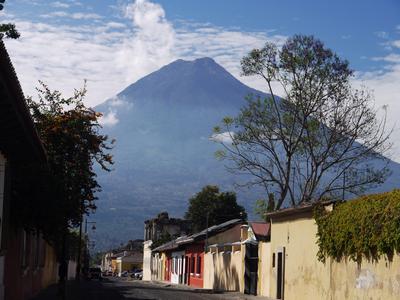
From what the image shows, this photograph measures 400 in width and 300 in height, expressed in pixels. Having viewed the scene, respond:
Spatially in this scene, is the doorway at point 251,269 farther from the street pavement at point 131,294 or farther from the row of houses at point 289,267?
the street pavement at point 131,294

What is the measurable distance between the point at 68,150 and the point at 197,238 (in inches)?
1036

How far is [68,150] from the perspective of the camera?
31.2 metres

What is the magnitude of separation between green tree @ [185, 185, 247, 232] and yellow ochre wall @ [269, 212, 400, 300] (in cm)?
4967

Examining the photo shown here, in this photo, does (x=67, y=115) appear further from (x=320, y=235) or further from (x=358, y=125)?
(x=358, y=125)

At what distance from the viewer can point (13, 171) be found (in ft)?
60.5

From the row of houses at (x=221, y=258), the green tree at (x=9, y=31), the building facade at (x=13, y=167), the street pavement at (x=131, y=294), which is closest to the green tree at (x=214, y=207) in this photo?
the row of houses at (x=221, y=258)

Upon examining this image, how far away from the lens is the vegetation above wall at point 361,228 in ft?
56.7

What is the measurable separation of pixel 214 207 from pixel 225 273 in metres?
38.8

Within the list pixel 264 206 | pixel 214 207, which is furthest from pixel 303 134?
pixel 214 207

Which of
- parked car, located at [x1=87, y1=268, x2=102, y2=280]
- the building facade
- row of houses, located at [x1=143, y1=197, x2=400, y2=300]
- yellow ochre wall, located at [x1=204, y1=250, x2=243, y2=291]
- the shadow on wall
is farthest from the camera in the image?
A: parked car, located at [x1=87, y1=268, x2=102, y2=280]

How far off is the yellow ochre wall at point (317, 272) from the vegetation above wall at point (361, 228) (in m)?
0.33

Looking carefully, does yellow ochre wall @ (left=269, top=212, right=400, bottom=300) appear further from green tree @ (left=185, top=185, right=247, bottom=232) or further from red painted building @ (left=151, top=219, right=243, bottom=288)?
green tree @ (left=185, top=185, right=247, bottom=232)

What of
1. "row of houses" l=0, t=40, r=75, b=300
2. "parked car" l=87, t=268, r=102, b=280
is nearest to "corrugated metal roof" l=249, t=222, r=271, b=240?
"row of houses" l=0, t=40, r=75, b=300

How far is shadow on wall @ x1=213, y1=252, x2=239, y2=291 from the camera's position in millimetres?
40156
